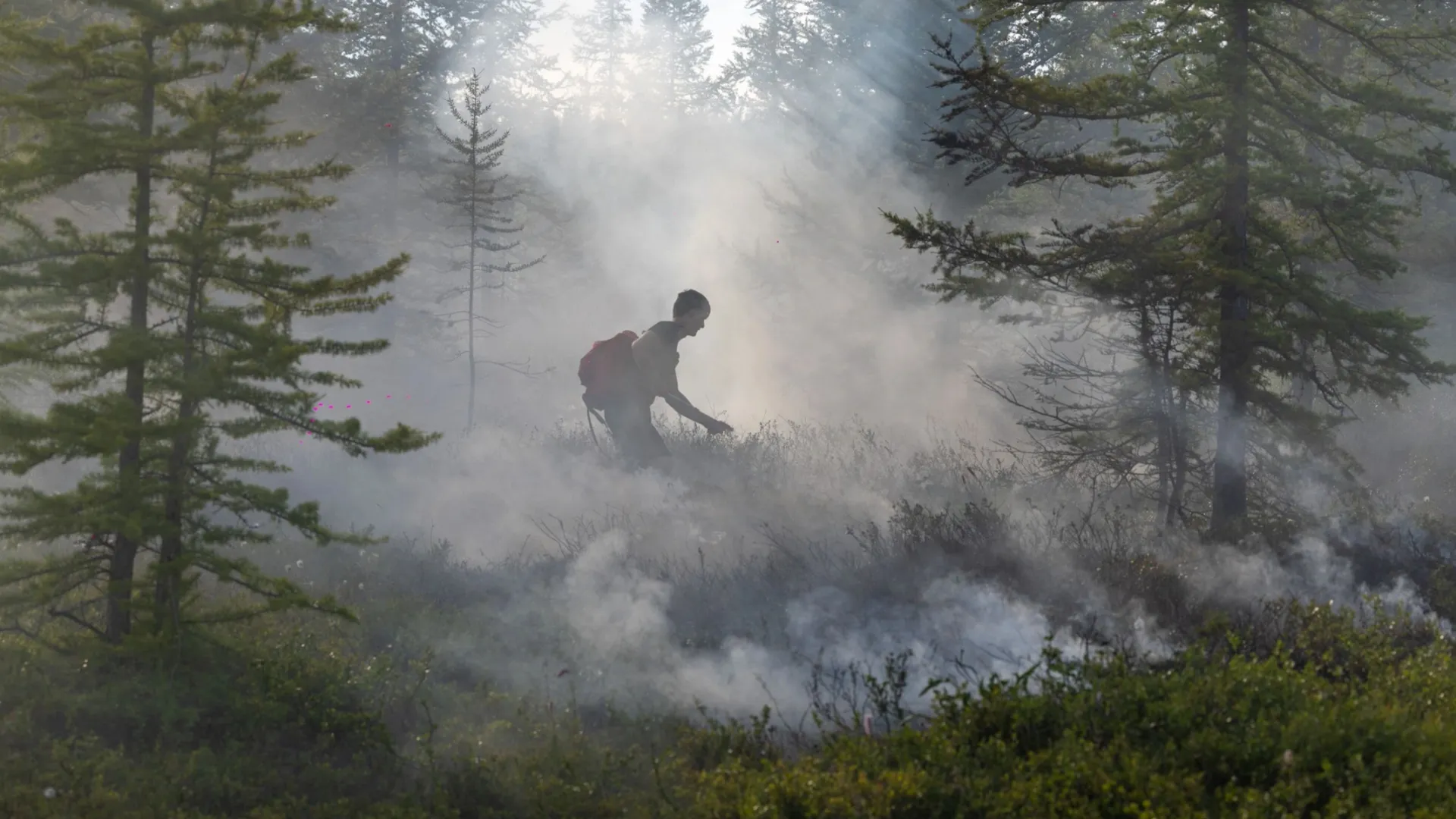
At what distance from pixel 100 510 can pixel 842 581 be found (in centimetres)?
502

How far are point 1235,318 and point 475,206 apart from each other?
20.4 metres

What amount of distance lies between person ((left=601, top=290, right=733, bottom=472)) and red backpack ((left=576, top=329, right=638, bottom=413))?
0.08 metres

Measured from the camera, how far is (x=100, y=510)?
5.88 m

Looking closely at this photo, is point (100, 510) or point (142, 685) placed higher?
point (100, 510)

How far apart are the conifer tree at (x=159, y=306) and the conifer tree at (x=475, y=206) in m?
12.2

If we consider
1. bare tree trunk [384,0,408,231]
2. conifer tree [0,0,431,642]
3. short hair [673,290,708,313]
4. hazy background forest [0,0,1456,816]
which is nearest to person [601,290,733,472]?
short hair [673,290,708,313]

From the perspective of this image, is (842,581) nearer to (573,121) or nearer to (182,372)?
(182,372)

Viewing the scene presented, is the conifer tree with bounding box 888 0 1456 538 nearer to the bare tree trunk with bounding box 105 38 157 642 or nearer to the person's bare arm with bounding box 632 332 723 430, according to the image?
the person's bare arm with bounding box 632 332 723 430

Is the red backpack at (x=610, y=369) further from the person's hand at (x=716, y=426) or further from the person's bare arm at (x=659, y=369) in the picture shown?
the person's hand at (x=716, y=426)

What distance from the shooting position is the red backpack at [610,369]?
12.0 m

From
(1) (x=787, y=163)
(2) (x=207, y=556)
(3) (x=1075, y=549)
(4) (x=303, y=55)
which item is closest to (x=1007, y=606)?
(3) (x=1075, y=549)

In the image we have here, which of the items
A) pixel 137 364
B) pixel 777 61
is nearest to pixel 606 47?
pixel 777 61

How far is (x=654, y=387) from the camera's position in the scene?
1190 cm

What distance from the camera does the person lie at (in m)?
11.8
